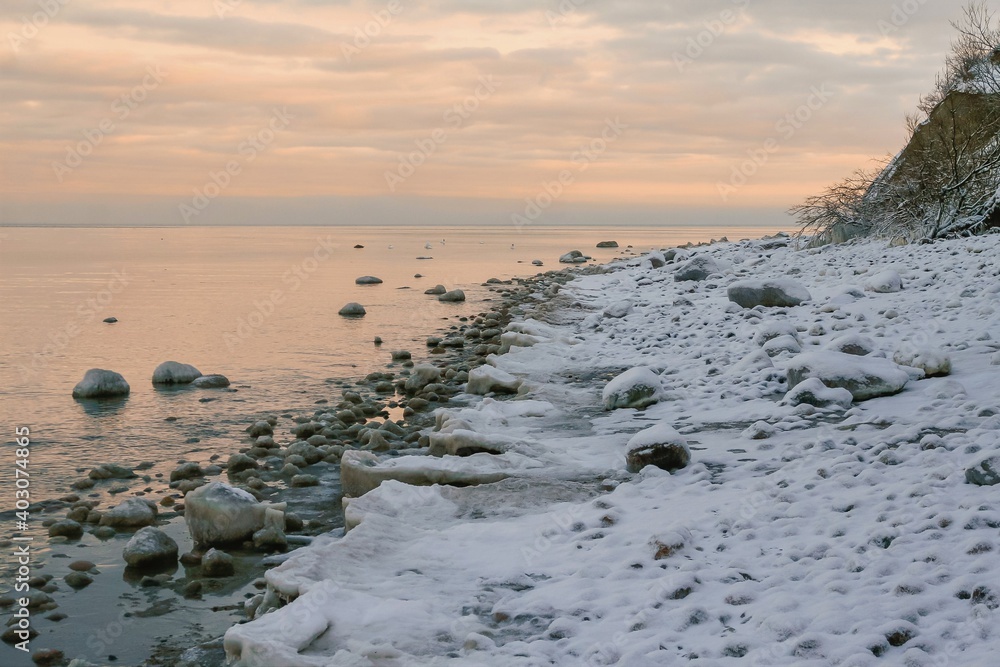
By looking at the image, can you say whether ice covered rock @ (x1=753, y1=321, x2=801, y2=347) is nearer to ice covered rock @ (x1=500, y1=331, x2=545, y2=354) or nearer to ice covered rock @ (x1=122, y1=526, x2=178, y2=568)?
ice covered rock @ (x1=500, y1=331, x2=545, y2=354)

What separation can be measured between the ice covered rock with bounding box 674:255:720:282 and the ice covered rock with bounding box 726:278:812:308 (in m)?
6.25

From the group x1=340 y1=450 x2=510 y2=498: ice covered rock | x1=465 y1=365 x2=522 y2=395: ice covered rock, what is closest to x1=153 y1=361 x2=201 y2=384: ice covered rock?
x1=465 y1=365 x2=522 y2=395: ice covered rock

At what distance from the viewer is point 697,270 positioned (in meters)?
20.3

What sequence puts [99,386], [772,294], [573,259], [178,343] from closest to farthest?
[99,386], [772,294], [178,343], [573,259]

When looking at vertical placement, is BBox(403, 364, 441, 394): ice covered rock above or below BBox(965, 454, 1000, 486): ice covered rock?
below

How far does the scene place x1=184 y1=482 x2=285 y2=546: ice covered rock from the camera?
6.56m

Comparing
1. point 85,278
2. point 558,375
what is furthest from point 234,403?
point 85,278

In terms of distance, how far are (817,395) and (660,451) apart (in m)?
1.91

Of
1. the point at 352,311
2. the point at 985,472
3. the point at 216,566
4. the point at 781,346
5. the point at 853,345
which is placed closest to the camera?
the point at 985,472

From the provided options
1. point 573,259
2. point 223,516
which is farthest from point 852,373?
point 573,259

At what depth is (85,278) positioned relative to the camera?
35219mm

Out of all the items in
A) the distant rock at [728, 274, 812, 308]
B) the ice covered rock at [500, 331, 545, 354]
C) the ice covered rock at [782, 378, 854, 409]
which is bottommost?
the ice covered rock at [500, 331, 545, 354]

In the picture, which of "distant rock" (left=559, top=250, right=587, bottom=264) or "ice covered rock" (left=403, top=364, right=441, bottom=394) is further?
"distant rock" (left=559, top=250, right=587, bottom=264)

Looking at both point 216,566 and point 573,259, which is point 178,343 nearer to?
point 216,566
